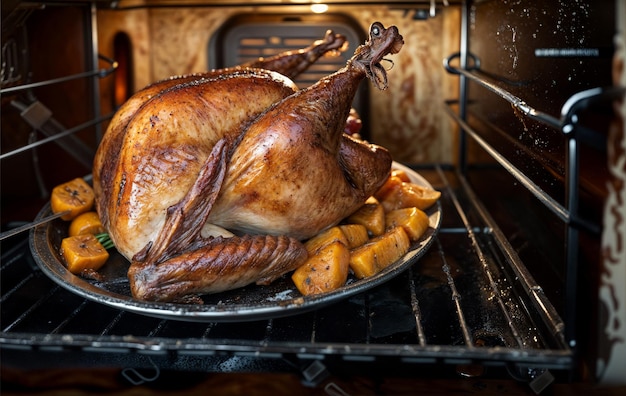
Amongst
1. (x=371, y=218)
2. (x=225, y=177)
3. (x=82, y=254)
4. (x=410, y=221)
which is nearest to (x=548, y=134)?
(x=410, y=221)

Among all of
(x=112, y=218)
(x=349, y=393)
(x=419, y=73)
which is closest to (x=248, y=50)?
(x=419, y=73)

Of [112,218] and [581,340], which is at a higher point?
[112,218]

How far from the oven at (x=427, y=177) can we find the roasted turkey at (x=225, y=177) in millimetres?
153

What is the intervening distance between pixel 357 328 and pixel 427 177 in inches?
56.9

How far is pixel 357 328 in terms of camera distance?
1.78 metres

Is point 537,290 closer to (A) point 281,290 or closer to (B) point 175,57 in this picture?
(A) point 281,290

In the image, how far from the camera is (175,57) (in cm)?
317

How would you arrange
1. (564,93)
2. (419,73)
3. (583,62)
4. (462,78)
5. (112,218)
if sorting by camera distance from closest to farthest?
1. (583,62)
2. (564,93)
3. (112,218)
4. (462,78)
5. (419,73)

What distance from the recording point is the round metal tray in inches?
62.4

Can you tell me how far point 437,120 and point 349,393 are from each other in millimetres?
2000

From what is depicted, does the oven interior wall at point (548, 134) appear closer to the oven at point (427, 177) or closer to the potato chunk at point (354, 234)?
the oven at point (427, 177)

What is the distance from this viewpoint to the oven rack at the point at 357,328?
1396mm

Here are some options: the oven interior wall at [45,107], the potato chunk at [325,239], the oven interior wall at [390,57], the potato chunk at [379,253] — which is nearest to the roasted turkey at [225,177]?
the potato chunk at [325,239]

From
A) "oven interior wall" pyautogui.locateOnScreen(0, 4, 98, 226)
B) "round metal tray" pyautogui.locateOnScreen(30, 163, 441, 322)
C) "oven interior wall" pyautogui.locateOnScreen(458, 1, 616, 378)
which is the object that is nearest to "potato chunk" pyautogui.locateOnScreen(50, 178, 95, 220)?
"round metal tray" pyautogui.locateOnScreen(30, 163, 441, 322)
